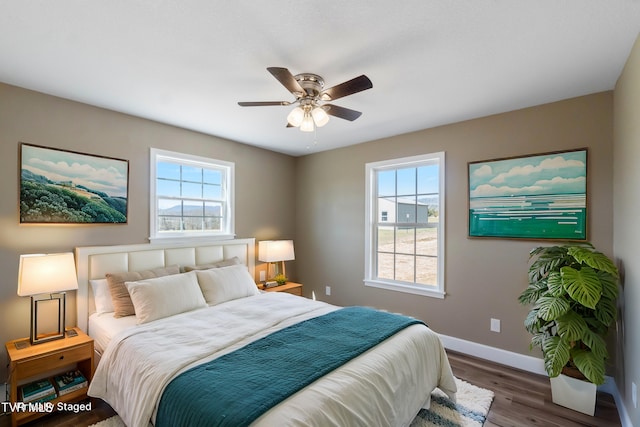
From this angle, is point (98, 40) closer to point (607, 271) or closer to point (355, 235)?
point (355, 235)

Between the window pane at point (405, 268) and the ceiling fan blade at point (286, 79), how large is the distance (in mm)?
2590

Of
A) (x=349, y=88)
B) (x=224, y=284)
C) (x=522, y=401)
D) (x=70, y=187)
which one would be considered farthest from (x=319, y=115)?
(x=522, y=401)

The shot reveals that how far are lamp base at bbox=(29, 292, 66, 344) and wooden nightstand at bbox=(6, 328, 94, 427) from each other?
50mm

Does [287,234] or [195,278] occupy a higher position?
[287,234]

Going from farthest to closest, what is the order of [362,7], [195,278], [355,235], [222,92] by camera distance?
1. [355,235]
2. [195,278]
3. [222,92]
4. [362,7]

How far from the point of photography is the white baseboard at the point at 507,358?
2519 mm

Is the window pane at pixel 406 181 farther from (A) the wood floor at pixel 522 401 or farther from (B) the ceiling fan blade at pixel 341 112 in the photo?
(A) the wood floor at pixel 522 401

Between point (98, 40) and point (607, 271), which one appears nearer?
point (98, 40)

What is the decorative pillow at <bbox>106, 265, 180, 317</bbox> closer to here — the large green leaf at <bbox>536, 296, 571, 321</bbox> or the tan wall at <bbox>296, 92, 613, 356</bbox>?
the tan wall at <bbox>296, 92, 613, 356</bbox>

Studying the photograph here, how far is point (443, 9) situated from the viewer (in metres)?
1.58

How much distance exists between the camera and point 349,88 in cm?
192

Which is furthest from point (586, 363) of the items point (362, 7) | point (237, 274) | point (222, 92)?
point (222, 92)

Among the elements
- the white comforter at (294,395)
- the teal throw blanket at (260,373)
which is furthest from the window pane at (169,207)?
the teal throw blanket at (260,373)

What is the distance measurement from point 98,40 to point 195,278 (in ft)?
6.83
